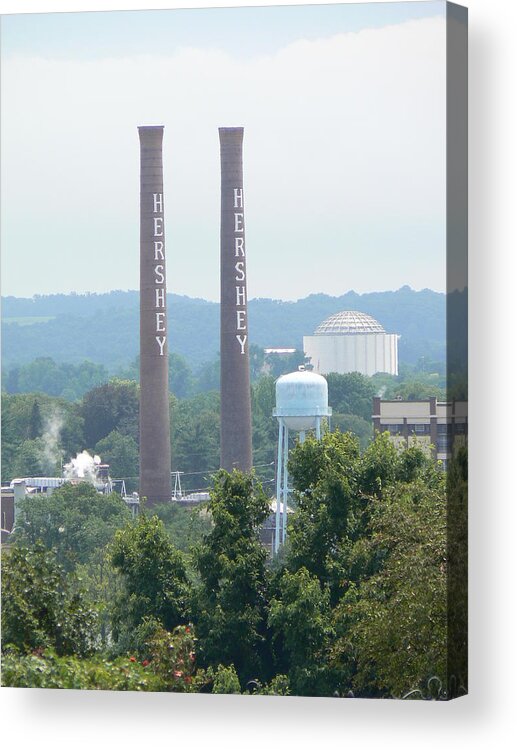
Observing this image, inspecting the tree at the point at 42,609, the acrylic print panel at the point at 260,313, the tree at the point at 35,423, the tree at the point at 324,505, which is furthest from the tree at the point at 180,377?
the tree at the point at 42,609

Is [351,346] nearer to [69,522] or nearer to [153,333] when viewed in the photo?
[69,522]

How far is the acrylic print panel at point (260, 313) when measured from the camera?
9023mm

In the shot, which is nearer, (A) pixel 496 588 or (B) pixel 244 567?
(A) pixel 496 588

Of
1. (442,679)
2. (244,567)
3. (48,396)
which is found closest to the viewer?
(442,679)

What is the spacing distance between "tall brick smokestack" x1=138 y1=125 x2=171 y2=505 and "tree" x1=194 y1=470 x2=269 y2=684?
1671 millimetres

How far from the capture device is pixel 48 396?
1137 cm

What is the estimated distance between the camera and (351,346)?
11031 millimetres

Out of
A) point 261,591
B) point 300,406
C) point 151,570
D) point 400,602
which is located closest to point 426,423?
point 400,602

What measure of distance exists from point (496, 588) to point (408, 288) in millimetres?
1921

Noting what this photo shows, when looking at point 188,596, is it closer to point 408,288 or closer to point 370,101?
point 408,288

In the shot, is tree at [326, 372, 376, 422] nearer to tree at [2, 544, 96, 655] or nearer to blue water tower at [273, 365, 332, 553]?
blue water tower at [273, 365, 332, 553]

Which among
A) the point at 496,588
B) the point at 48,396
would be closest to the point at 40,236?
the point at 48,396

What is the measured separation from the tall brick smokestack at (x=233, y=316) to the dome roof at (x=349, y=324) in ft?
2.04

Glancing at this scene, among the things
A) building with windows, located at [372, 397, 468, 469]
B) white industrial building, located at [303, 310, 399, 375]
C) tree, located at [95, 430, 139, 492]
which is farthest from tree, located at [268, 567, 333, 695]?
tree, located at [95, 430, 139, 492]
